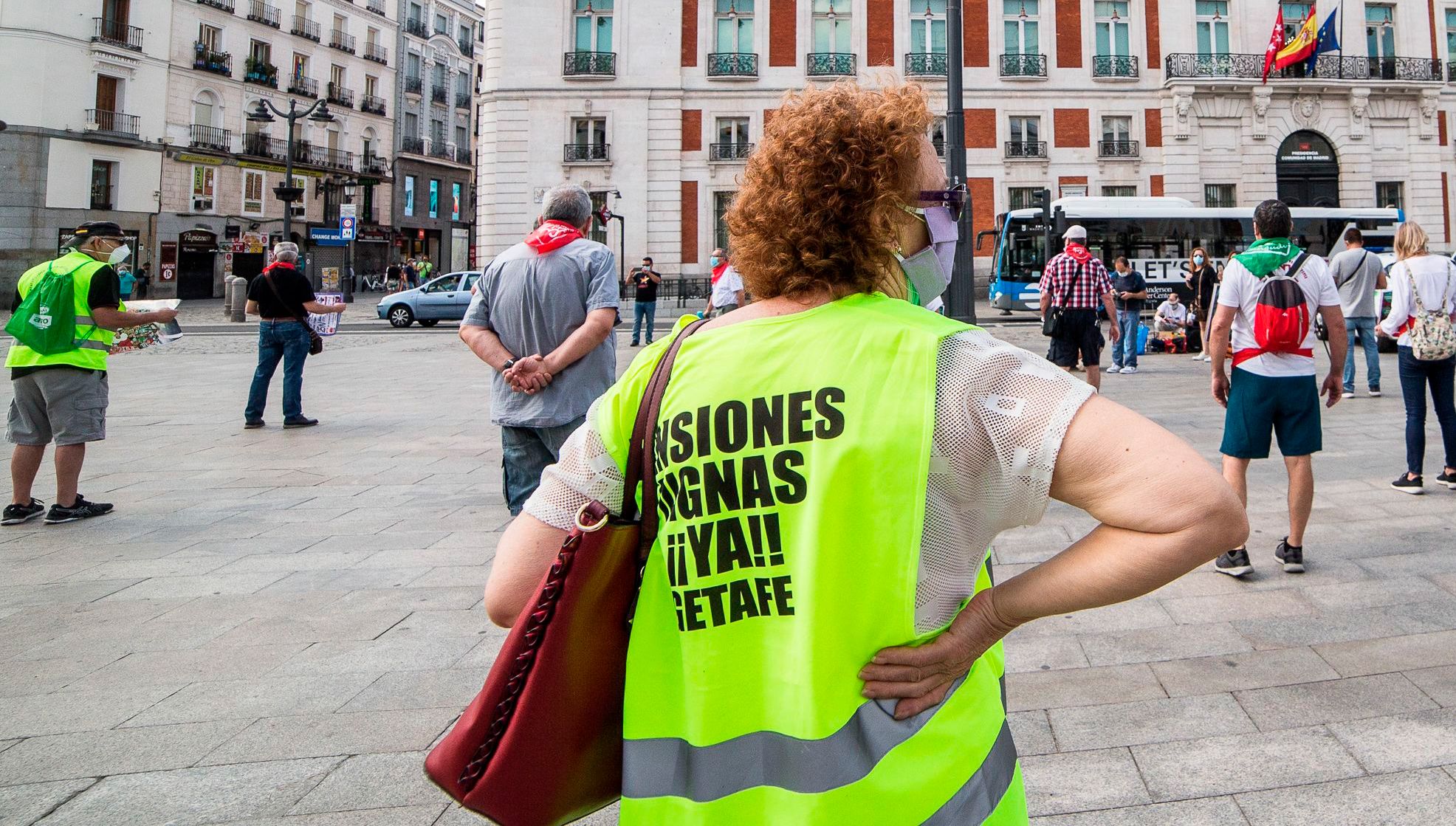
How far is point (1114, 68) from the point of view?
3531 cm

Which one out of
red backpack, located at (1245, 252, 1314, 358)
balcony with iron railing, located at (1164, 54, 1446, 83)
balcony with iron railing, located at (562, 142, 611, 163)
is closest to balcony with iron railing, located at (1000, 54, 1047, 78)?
balcony with iron railing, located at (1164, 54, 1446, 83)

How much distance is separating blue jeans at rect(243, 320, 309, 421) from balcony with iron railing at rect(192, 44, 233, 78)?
39.7 m

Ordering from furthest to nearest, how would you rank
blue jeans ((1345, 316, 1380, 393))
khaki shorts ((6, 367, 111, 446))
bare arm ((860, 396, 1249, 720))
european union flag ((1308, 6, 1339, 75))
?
european union flag ((1308, 6, 1339, 75)) < blue jeans ((1345, 316, 1380, 393)) < khaki shorts ((6, 367, 111, 446)) < bare arm ((860, 396, 1249, 720))

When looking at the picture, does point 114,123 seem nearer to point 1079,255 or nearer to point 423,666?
point 1079,255

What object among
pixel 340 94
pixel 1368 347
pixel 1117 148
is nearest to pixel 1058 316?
pixel 1368 347

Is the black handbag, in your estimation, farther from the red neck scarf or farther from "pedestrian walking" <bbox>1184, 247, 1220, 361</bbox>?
the red neck scarf

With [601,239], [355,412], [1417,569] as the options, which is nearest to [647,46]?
[601,239]

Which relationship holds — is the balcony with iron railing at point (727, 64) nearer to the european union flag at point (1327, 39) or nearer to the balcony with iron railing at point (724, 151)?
the balcony with iron railing at point (724, 151)

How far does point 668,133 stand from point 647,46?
2.95m

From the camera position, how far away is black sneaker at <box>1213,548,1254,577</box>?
4.66m

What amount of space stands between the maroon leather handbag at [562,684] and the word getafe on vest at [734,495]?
5 cm

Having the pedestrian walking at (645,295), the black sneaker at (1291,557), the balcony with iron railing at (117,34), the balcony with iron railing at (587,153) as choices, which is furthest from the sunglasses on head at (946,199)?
the balcony with iron railing at (117,34)

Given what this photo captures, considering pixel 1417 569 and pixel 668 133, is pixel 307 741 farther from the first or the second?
pixel 668 133

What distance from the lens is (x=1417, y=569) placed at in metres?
4.73
